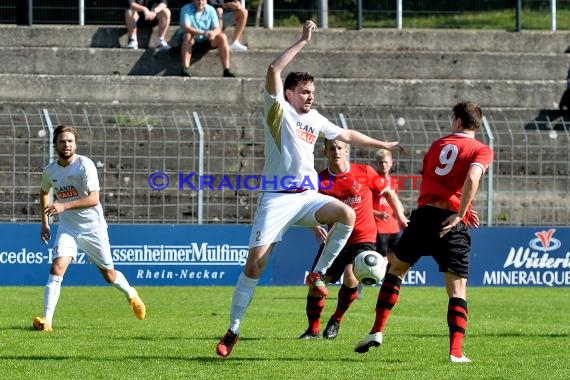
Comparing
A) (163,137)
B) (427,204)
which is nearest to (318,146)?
(163,137)

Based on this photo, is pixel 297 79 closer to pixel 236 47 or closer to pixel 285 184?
pixel 285 184

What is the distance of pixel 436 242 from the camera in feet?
31.4

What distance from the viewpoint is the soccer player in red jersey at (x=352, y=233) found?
11773 mm

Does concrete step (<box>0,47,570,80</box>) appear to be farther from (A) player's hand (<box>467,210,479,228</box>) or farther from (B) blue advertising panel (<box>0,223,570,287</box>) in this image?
(A) player's hand (<box>467,210,479,228</box>)

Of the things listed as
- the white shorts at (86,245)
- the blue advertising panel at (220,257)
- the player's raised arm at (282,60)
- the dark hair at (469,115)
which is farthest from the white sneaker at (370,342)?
the blue advertising panel at (220,257)

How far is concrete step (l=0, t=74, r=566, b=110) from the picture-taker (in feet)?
77.6

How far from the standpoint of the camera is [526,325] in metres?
13.4

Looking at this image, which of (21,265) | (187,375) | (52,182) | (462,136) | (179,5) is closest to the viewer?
(187,375)

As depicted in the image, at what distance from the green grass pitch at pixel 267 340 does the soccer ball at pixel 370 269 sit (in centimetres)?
61

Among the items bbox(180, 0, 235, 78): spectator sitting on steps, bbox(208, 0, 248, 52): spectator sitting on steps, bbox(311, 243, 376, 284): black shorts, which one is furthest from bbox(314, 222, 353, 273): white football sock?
bbox(208, 0, 248, 52): spectator sitting on steps

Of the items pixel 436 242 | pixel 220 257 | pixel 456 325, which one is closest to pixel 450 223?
pixel 436 242

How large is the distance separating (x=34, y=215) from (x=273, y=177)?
36.3ft

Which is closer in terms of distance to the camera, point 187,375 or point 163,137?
point 187,375

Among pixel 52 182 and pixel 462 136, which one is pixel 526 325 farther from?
pixel 52 182
